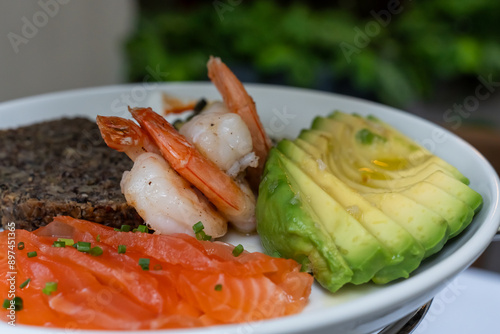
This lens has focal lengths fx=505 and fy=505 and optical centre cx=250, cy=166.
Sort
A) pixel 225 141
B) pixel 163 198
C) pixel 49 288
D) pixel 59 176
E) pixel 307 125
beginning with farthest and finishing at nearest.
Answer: pixel 307 125
pixel 59 176
pixel 225 141
pixel 163 198
pixel 49 288

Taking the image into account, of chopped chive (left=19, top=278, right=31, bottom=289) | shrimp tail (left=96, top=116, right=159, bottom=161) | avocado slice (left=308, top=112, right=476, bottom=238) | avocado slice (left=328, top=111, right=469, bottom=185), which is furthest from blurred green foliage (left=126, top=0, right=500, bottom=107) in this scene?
chopped chive (left=19, top=278, right=31, bottom=289)

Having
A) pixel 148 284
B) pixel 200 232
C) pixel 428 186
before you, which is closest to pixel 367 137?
pixel 428 186

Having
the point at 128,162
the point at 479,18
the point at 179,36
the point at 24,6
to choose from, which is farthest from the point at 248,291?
the point at 479,18

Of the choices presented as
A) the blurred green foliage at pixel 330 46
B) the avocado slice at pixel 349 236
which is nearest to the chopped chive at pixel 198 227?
the avocado slice at pixel 349 236

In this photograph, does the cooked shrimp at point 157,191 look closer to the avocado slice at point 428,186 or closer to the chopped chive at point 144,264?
the chopped chive at point 144,264

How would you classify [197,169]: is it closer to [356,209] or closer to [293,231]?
[293,231]

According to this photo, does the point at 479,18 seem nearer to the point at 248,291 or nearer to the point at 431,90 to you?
the point at 431,90

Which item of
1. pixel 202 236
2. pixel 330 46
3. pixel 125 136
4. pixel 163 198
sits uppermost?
pixel 125 136
